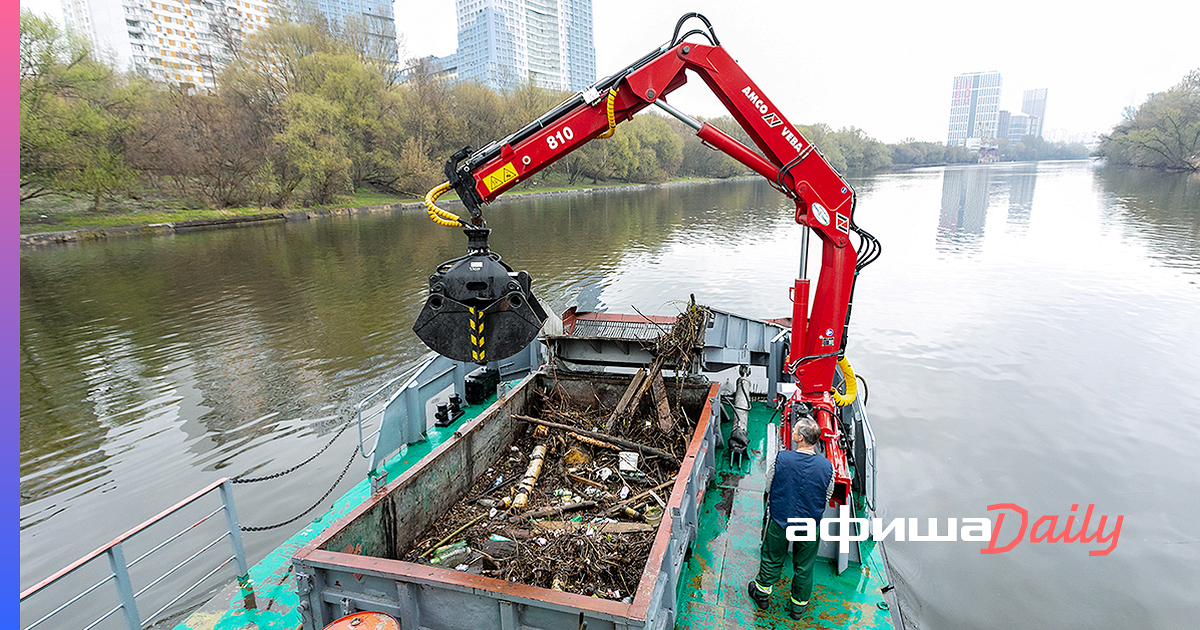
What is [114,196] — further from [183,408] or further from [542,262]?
[183,408]

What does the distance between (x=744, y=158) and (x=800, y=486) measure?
326 cm

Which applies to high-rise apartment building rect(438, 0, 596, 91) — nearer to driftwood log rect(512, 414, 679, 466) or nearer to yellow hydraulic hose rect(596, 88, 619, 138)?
yellow hydraulic hose rect(596, 88, 619, 138)

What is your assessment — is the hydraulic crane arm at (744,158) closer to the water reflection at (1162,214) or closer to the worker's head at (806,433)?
the worker's head at (806,433)

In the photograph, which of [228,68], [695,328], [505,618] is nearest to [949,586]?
[695,328]

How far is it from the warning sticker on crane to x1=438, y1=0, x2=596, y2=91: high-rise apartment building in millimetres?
120163

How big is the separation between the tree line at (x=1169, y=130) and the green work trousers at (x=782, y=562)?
276ft

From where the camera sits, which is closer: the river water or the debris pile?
the debris pile

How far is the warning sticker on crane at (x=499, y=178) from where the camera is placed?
504 cm

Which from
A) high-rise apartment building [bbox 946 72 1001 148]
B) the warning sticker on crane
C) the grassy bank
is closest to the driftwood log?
the warning sticker on crane

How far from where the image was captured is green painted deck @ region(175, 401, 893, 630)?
4.79 meters

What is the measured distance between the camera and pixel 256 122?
3906 centimetres

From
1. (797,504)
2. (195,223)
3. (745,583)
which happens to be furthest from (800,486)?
(195,223)

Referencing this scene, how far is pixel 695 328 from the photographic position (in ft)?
24.2

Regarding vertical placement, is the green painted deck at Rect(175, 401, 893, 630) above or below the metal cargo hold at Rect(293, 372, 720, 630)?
below
